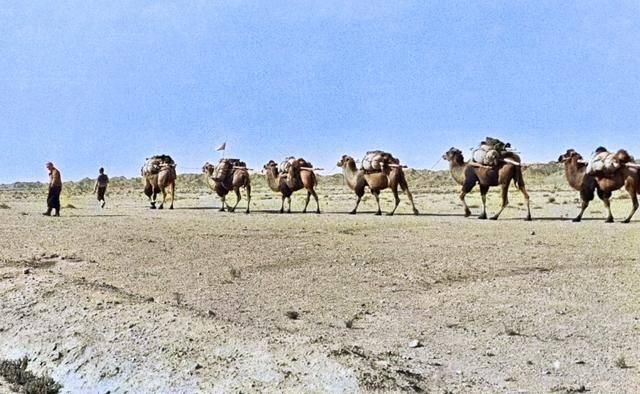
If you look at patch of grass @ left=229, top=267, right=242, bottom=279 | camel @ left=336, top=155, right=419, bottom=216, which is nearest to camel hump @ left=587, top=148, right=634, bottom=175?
camel @ left=336, top=155, right=419, bottom=216

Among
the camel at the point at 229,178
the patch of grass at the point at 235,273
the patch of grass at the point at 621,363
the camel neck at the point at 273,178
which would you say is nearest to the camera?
the patch of grass at the point at 621,363

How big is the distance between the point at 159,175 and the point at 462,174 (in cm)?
1555

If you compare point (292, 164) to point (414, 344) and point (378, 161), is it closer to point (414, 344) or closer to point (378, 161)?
point (378, 161)

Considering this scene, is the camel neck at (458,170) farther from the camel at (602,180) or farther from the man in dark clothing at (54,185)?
the man in dark clothing at (54,185)

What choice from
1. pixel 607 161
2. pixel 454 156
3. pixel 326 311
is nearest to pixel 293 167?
pixel 454 156

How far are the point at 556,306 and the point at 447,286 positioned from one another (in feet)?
8.07

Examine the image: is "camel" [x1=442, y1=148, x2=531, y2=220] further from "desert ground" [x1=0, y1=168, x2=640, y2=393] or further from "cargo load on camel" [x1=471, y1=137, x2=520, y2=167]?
"desert ground" [x1=0, y1=168, x2=640, y2=393]

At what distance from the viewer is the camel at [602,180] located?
28.3 metres

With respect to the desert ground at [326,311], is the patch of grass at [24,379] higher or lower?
lower

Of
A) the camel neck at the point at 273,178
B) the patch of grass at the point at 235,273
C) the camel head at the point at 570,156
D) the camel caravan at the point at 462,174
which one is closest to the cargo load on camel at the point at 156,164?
the camel caravan at the point at 462,174

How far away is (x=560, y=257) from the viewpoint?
20625 millimetres

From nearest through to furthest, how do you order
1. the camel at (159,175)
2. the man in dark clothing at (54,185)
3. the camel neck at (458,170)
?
1. the camel neck at (458,170)
2. the man in dark clothing at (54,185)
3. the camel at (159,175)

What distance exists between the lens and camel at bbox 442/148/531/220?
31.5m

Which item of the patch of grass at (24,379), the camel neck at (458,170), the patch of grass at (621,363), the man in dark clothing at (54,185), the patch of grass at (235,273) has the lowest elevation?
the patch of grass at (24,379)
